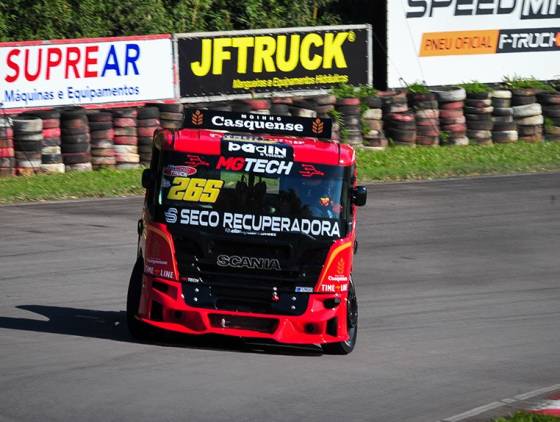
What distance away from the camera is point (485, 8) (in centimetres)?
2780

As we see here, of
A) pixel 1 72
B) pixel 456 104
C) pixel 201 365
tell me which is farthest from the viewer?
pixel 456 104

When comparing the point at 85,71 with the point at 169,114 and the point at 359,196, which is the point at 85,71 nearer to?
the point at 169,114

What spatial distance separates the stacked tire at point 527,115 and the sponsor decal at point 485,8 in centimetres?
240

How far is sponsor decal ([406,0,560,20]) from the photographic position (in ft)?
88.4

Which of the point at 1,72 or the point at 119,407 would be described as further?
the point at 1,72

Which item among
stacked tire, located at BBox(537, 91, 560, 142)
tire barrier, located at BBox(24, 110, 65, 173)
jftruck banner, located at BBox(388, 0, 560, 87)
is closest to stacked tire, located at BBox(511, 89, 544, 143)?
stacked tire, located at BBox(537, 91, 560, 142)

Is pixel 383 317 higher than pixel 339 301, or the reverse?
pixel 339 301

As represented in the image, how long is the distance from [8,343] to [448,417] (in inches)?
157

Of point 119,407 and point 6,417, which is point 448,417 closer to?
point 119,407

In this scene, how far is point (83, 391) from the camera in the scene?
933 cm

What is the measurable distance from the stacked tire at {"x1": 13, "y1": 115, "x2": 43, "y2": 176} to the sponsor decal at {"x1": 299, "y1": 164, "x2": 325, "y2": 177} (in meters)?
10.2

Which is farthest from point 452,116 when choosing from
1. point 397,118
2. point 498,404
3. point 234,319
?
point 498,404

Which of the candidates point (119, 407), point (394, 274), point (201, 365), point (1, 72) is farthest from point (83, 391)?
point (1, 72)

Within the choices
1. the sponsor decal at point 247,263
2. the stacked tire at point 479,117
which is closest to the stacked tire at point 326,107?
the stacked tire at point 479,117
